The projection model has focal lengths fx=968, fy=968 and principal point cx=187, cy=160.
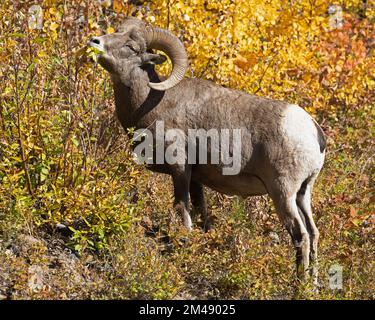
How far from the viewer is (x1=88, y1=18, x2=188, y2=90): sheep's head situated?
10328 mm

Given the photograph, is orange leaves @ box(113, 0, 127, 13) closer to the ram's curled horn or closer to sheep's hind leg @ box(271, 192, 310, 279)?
the ram's curled horn

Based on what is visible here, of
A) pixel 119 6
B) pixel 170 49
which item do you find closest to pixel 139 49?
pixel 170 49

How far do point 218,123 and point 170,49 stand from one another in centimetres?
99

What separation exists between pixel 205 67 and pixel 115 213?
2948mm

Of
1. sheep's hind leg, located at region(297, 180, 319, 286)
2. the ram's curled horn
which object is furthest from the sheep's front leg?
sheep's hind leg, located at region(297, 180, 319, 286)

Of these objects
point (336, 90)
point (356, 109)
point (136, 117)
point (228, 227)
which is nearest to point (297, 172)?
point (228, 227)

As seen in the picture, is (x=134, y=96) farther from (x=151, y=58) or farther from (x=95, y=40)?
(x=95, y=40)

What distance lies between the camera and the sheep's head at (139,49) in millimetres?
10328

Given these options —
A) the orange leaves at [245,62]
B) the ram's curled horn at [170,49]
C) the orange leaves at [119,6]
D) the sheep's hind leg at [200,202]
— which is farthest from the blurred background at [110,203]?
the ram's curled horn at [170,49]

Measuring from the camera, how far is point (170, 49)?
34.4ft

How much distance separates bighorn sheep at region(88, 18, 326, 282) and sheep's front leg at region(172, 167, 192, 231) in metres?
0.01

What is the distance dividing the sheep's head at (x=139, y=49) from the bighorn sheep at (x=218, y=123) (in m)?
0.01

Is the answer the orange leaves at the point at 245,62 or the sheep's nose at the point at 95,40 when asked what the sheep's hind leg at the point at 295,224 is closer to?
the sheep's nose at the point at 95,40

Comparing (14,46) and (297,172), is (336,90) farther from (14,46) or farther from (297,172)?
(14,46)
